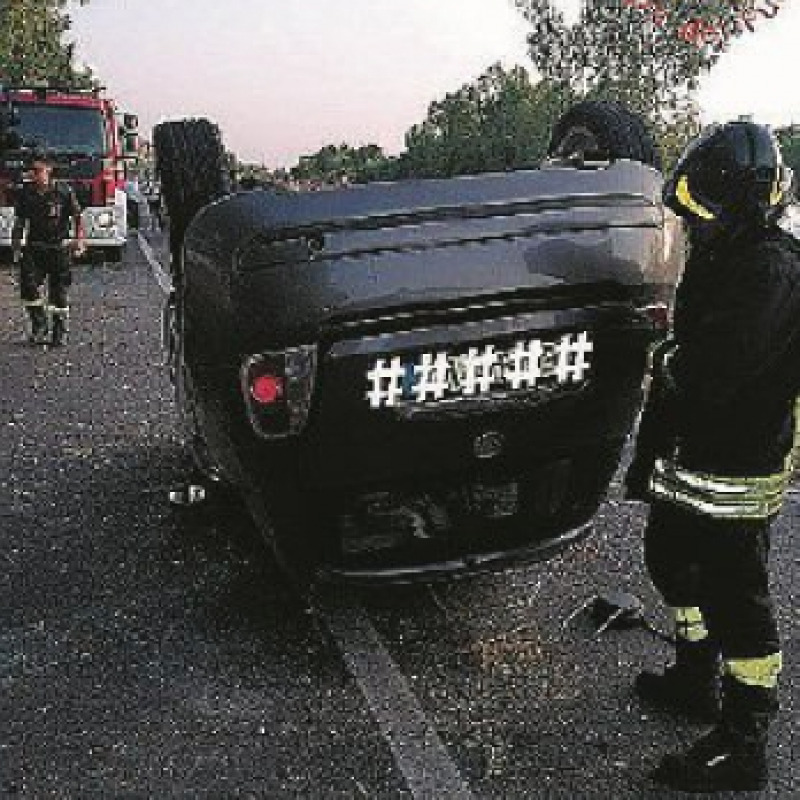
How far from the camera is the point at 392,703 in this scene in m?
3.29

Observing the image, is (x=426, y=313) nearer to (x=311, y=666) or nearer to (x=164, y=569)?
(x=311, y=666)

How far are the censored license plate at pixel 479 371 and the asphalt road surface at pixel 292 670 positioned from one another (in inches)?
36.7

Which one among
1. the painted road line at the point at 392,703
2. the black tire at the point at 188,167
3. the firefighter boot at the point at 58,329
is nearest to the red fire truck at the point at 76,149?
the firefighter boot at the point at 58,329

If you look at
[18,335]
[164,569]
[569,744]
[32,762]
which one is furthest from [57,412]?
[569,744]

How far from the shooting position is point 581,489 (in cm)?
357

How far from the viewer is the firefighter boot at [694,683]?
320 cm

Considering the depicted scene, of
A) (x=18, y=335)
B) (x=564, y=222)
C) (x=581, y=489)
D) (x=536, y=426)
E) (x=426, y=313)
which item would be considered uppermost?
(x=564, y=222)

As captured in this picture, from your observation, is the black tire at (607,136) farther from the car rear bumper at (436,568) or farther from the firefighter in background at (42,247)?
the firefighter in background at (42,247)

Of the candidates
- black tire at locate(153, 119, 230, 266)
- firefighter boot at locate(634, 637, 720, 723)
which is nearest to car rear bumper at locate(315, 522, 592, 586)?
firefighter boot at locate(634, 637, 720, 723)

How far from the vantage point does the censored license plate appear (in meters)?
3.05

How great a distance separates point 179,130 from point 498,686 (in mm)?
2480

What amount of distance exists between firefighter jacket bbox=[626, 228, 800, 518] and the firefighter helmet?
2.6 inches

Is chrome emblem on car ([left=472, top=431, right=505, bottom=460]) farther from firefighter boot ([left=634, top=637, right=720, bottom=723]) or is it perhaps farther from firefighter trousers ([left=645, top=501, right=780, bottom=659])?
firefighter boot ([left=634, top=637, right=720, bottom=723])

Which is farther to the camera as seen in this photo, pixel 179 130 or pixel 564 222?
pixel 179 130
